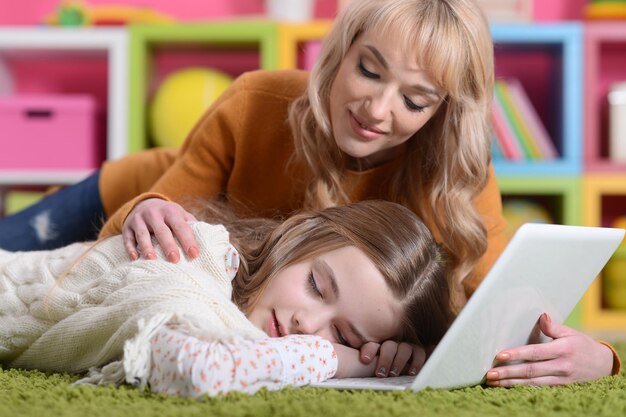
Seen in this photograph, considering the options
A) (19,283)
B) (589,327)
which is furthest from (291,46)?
(19,283)

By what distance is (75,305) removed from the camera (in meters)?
1.16

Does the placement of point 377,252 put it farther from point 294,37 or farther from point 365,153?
point 294,37

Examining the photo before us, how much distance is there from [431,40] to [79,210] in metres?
0.89

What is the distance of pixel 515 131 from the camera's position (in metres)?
2.64

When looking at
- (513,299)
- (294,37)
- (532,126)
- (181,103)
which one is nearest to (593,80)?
(532,126)

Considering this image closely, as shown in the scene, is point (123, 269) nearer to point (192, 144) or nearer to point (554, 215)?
point (192, 144)

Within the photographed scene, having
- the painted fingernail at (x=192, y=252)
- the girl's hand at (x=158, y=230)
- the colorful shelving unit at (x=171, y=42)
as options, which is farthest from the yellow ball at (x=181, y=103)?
the painted fingernail at (x=192, y=252)

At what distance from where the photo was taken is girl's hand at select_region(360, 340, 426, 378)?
1200 millimetres

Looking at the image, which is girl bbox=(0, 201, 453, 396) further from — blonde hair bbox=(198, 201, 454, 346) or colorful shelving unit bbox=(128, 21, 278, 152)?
colorful shelving unit bbox=(128, 21, 278, 152)

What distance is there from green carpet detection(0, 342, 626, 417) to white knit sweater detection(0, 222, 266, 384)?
0.17ft

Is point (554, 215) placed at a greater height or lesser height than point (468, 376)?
lesser

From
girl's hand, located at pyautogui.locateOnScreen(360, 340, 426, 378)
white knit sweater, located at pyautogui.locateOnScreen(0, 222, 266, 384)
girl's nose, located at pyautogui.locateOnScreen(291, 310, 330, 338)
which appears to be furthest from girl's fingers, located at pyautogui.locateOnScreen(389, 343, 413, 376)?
white knit sweater, located at pyautogui.locateOnScreen(0, 222, 266, 384)

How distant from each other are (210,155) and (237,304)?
0.54m

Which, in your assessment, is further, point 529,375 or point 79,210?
point 79,210
